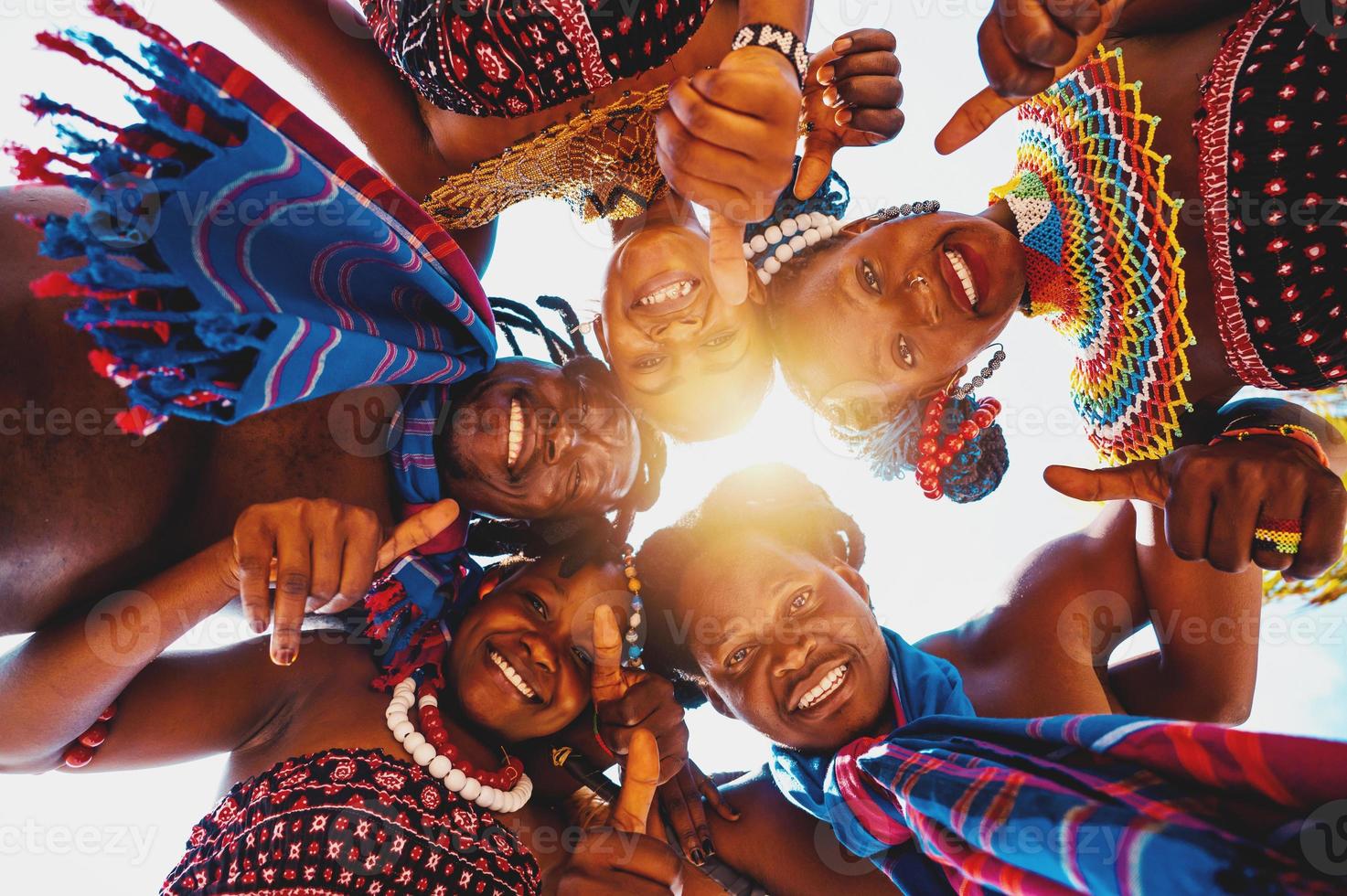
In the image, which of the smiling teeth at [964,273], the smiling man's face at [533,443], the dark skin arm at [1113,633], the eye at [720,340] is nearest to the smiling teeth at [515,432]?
the smiling man's face at [533,443]

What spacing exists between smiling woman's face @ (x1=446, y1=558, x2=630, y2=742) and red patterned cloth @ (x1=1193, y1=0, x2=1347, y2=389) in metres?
1.29

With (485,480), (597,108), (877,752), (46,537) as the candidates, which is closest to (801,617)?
(877,752)

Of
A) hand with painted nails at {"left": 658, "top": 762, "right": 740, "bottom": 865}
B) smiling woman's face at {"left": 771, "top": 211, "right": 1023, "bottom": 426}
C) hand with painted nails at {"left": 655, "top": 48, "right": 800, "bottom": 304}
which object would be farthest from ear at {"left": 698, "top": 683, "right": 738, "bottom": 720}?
hand with painted nails at {"left": 655, "top": 48, "right": 800, "bottom": 304}

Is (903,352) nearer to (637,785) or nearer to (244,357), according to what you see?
(637,785)

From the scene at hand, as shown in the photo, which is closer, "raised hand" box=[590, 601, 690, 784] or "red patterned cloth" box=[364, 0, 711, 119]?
"red patterned cloth" box=[364, 0, 711, 119]

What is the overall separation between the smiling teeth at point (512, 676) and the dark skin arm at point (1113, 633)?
1071 mm

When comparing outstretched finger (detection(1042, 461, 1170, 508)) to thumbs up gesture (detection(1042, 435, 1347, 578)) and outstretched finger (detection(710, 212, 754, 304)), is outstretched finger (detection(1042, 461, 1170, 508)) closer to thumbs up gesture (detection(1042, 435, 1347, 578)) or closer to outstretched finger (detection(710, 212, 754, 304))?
thumbs up gesture (detection(1042, 435, 1347, 578))

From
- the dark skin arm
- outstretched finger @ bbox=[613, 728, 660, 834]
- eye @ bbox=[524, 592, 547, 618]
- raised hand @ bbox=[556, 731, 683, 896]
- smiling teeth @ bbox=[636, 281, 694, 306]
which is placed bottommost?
the dark skin arm

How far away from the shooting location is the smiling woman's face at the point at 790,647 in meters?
1.65

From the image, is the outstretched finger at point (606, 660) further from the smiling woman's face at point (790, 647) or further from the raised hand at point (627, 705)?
the smiling woman's face at point (790, 647)

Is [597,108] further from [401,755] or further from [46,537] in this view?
[401,755]

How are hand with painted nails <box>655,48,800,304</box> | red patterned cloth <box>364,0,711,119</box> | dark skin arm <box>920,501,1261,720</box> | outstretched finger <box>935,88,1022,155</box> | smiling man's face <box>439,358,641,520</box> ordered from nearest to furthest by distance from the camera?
1. hand with painted nails <box>655,48,800,304</box>
2. outstretched finger <box>935,88,1022,155</box>
3. red patterned cloth <box>364,0,711,119</box>
4. smiling man's face <box>439,358,641,520</box>
5. dark skin arm <box>920,501,1261,720</box>

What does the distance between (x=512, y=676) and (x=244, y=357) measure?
840 mm

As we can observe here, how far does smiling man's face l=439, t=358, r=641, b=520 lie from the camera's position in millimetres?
1686
